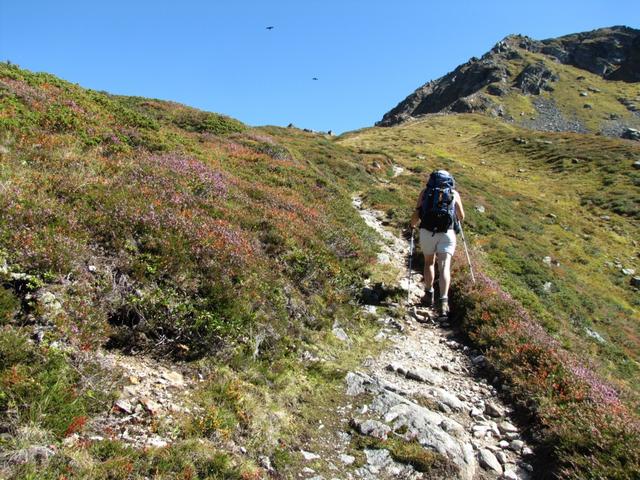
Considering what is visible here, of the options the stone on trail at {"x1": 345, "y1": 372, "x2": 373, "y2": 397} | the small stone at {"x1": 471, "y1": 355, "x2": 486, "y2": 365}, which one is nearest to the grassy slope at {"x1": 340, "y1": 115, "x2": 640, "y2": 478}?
the small stone at {"x1": 471, "y1": 355, "x2": 486, "y2": 365}

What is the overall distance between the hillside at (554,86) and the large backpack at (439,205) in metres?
124

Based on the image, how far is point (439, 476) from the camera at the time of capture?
5449 mm

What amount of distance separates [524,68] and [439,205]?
571 feet

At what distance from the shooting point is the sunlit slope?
17047 mm

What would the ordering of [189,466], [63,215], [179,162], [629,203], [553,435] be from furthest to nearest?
1. [629,203]
2. [179,162]
3. [63,215]
4. [553,435]
5. [189,466]

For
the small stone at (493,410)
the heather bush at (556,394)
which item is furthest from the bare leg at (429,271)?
the small stone at (493,410)

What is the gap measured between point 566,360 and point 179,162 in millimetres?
10959

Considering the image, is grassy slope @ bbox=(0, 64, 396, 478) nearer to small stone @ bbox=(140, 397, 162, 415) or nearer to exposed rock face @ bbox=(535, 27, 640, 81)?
small stone @ bbox=(140, 397, 162, 415)

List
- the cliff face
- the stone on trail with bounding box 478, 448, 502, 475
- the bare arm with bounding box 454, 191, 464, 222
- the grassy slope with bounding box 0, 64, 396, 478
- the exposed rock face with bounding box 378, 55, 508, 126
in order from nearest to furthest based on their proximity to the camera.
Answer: the grassy slope with bounding box 0, 64, 396, 478 < the stone on trail with bounding box 478, 448, 502, 475 < the bare arm with bounding box 454, 191, 464, 222 < the cliff face < the exposed rock face with bounding box 378, 55, 508, 126

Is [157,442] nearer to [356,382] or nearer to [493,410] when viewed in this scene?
[356,382]

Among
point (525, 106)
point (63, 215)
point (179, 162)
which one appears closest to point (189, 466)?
point (63, 215)

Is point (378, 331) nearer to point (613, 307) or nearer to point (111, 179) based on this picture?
point (111, 179)

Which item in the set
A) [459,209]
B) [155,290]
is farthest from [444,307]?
[155,290]

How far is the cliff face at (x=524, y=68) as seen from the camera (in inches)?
5684
